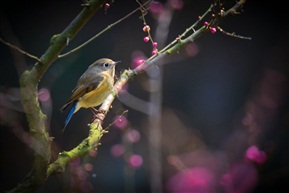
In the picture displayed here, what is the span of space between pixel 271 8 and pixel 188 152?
8.65ft

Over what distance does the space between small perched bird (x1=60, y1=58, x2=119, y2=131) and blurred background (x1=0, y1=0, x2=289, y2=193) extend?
1.49ft

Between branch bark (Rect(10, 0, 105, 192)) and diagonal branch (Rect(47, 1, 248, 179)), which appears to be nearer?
branch bark (Rect(10, 0, 105, 192))

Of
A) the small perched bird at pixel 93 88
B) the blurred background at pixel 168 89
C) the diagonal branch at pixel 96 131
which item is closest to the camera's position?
the diagonal branch at pixel 96 131

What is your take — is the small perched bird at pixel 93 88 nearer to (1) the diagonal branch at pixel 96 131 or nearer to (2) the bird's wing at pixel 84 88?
(2) the bird's wing at pixel 84 88

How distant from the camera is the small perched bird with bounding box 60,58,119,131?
12.0 feet

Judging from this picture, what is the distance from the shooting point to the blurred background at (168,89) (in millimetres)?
4457

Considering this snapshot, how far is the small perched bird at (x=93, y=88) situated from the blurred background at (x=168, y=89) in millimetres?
455

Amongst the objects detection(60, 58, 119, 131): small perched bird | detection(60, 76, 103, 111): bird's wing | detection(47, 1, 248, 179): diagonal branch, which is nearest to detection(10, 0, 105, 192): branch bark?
detection(47, 1, 248, 179): diagonal branch

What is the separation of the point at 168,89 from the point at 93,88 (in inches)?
74.2

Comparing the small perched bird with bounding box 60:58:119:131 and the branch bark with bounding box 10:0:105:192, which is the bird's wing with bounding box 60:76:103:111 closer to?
the small perched bird with bounding box 60:58:119:131

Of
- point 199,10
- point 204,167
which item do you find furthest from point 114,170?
point 199,10

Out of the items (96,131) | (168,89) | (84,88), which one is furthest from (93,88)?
(168,89)

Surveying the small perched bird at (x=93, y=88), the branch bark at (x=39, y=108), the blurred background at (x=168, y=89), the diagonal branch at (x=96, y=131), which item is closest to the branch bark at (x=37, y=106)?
the branch bark at (x=39, y=108)

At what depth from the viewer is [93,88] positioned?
3.75 meters
